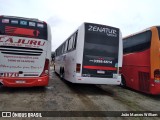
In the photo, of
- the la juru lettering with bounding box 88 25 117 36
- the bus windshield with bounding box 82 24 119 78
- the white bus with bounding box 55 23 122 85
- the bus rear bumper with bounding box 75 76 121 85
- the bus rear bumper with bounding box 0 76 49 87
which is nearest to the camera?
the bus rear bumper with bounding box 0 76 49 87

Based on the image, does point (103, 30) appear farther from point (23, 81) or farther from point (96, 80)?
point (23, 81)

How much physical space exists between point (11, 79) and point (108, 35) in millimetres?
4998

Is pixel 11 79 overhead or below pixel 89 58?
below

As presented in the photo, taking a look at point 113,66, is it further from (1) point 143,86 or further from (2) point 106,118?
(2) point 106,118

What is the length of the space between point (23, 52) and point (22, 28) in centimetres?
110

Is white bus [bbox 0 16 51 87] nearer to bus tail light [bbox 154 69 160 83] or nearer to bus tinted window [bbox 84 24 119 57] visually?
bus tinted window [bbox 84 24 119 57]

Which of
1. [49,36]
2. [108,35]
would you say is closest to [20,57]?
[49,36]

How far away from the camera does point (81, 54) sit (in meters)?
8.71

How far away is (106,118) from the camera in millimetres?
5176

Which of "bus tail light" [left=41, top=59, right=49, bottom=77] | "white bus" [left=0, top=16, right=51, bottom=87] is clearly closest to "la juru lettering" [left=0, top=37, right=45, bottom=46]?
"white bus" [left=0, top=16, right=51, bottom=87]

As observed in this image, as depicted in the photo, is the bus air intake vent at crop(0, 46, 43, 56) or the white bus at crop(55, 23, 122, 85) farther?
the white bus at crop(55, 23, 122, 85)

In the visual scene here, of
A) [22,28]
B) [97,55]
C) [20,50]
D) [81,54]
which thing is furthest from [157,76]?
[22,28]

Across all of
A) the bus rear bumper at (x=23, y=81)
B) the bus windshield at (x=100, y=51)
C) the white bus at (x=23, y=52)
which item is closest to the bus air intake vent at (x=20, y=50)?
the white bus at (x=23, y=52)

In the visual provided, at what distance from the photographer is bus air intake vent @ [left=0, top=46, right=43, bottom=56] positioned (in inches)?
318
